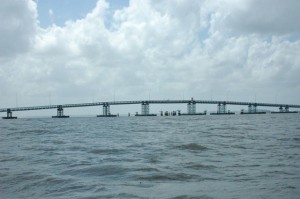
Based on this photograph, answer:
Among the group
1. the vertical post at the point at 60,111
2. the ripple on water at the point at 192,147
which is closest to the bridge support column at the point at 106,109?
the vertical post at the point at 60,111

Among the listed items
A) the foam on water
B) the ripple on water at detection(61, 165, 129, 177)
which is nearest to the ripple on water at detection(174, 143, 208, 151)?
the foam on water

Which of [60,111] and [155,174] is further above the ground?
[60,111]

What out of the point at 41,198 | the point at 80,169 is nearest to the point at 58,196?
the point at 41,198

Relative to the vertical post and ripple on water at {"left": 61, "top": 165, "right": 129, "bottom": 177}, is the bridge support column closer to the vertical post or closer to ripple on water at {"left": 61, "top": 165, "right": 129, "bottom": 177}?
the vertical post

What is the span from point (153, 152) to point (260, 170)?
24.7 feet

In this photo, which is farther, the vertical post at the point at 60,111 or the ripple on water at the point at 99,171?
the vertical post at the point at 60,111

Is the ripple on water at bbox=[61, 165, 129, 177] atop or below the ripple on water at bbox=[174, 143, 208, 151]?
below

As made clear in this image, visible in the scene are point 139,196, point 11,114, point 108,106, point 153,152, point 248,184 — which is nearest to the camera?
point 139,196

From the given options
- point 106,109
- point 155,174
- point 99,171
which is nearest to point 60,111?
point 106,109

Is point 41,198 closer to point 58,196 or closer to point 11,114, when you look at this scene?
point 58,196

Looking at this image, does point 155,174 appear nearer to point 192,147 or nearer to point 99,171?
point 99,171

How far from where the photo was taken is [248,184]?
1167cm

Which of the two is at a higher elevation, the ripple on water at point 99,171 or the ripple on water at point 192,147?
the ripple on water at point 192,147

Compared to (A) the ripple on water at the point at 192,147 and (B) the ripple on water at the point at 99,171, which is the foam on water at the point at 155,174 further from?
(A) the ripple on water at the point at 192,147
